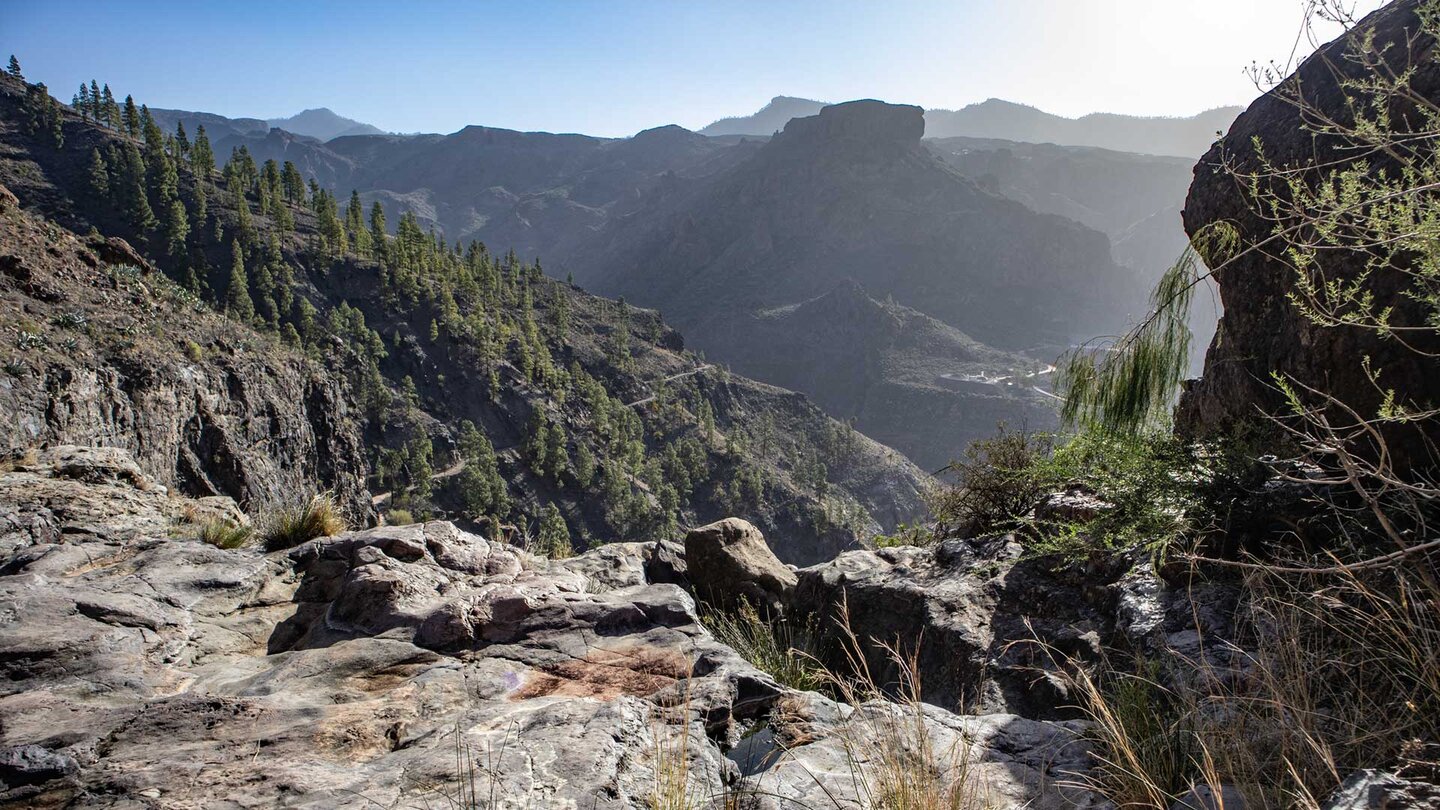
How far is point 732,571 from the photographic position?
6879 millimetres

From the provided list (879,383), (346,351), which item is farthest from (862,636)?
(879,383)

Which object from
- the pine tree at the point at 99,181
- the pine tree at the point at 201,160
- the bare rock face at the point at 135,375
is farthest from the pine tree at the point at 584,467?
the pine tree at the point at 201,160

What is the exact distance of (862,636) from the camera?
17.2 ft

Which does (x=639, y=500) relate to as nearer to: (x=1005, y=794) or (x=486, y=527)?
(x=486, y=527)

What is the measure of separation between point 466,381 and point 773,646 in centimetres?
6853

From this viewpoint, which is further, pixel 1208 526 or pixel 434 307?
pixel 434 307

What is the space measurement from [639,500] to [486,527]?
48.8 ft

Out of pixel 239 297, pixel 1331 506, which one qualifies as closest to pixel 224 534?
pixel 1331 506

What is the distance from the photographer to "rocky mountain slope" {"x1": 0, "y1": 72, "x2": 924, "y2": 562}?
57.4 meters

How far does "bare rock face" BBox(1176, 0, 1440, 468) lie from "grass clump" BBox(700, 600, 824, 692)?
2.87 m

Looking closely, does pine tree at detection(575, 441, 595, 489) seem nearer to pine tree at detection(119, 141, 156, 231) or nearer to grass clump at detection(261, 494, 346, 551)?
Result: pine tree at detection(119, 141, 156, 231)

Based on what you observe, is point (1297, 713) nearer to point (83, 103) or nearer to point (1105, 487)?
point (1105, 487)

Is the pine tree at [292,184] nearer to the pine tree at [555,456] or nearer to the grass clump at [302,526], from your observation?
the pine tree at [555,456]

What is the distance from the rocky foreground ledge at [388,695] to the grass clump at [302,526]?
74cm
